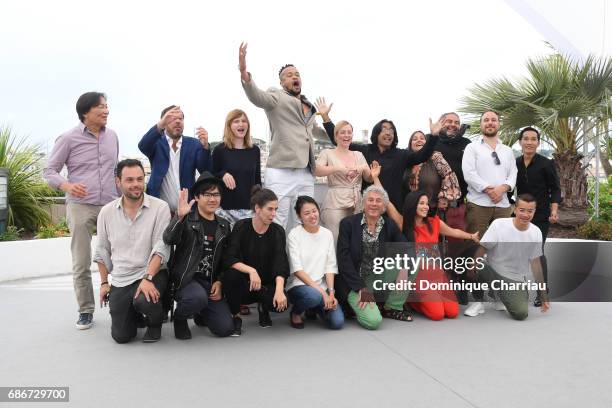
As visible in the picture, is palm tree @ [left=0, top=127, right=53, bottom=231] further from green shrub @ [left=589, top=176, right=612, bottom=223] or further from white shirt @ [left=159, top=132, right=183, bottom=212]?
green shrub @ [left=589, top=176, right=612, bottom=223]

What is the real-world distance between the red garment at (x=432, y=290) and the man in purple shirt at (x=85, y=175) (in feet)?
8.45

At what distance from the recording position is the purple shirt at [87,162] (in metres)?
4.09

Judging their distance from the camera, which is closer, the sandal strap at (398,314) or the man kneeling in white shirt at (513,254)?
the sandal strap at (398,314)

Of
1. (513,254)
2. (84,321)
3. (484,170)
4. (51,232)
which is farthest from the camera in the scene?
(51,232)

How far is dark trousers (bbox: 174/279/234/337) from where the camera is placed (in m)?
3.72

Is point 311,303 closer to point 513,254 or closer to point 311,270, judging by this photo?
point 311,270

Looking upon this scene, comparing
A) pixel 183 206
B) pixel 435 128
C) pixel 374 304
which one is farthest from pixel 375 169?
pixel 183 206

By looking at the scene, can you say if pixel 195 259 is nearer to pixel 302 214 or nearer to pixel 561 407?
pixel 302 214

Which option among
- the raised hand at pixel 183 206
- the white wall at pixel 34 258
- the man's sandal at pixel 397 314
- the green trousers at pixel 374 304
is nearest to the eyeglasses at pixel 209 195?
the raised hand at pixel 183 206

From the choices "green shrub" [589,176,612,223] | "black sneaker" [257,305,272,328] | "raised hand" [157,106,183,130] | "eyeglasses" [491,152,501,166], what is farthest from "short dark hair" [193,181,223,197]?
"green shrub" [589,176,612,223]

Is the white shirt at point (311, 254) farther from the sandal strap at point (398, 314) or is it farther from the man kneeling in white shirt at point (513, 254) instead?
the man kneeling in white shirt at point (513, 254)

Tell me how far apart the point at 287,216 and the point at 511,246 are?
6.41 feet

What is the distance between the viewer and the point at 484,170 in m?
4.87

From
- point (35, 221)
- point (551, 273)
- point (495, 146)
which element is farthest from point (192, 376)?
point (35, 221)
